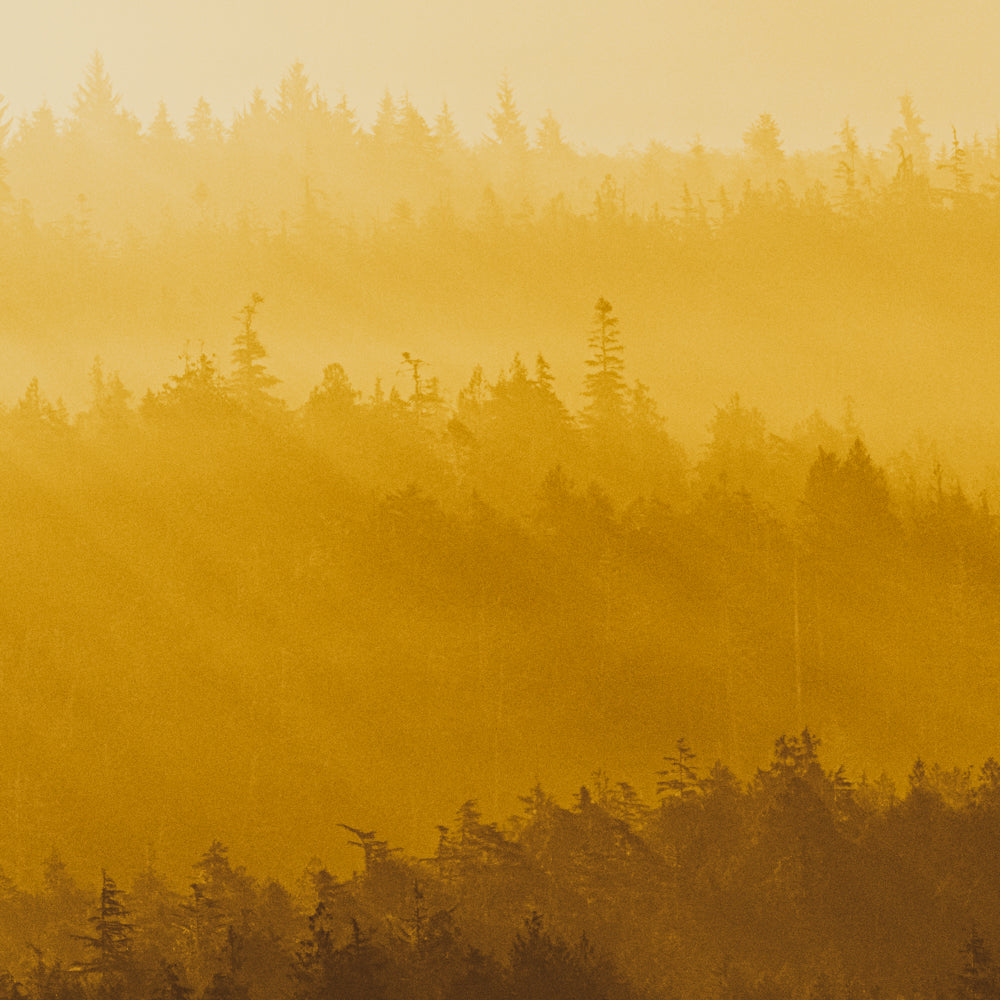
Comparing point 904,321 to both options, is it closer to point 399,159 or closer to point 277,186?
point 399,159

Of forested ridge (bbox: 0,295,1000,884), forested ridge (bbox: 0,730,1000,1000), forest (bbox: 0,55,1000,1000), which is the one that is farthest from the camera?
forested ridge (bbox: 0,295,1000,884)

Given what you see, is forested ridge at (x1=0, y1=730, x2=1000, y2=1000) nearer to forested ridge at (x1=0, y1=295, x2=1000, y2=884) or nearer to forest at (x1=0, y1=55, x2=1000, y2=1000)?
forest at (x1=0, y1=55, x2=1000, y2=1000)

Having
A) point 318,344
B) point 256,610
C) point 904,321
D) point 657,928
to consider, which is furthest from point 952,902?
point 904,321

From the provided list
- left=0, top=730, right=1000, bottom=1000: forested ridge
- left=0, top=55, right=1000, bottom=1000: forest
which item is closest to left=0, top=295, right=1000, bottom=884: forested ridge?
left=0, top=55, right=1000, bottom=1000: forest

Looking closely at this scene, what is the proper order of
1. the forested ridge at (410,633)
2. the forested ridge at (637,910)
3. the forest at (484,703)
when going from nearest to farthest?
the forested ridge at (637,910) → the forest at (484,703) → the forested ridge at (410,633)

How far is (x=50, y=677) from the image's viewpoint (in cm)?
6278

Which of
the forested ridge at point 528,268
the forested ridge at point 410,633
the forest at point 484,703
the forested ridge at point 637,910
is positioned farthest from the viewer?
the forested ridge at point 528,268

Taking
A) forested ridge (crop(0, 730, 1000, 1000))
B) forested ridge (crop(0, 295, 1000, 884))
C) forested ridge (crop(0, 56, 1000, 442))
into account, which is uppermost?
A: forested ridge (crop(0, 56, 1000, 442))

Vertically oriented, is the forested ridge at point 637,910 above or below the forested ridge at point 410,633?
below

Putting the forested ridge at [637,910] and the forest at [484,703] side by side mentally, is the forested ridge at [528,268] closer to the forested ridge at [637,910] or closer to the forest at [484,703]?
the forest at [484,703]

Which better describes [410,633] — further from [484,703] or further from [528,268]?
[528,268]

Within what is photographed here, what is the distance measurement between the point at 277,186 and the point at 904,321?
9132 cm

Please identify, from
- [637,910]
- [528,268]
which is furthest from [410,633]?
[528,268]

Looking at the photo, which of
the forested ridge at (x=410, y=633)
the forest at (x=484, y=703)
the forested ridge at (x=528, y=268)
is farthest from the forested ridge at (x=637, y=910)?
the forested ridge at (x=528, y=268)
